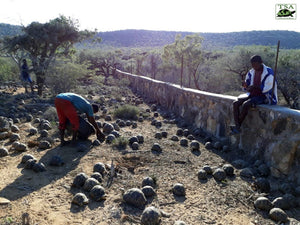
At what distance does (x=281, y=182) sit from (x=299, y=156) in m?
0.52

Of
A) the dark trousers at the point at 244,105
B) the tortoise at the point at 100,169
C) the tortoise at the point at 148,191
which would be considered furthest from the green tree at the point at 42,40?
the tortoise at the point at 148,191

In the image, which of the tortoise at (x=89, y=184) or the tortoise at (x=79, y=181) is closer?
the tortoise at (x=89, y=184)

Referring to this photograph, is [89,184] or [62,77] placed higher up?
[62,77]

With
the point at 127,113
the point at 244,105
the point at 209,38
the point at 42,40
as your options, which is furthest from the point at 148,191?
the point at 209,38

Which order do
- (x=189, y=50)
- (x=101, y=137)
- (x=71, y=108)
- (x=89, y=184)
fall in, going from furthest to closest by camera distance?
(x=189, y=50) → (x=101, y=137) → (x=71, y=108) → (x=89, y=184)

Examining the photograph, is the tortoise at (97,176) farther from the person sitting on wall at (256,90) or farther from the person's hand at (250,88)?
the person's hand at (250,88)

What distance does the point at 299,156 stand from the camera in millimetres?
4062

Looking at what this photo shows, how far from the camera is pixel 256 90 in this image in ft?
17.4

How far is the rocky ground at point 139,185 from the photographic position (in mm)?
3436

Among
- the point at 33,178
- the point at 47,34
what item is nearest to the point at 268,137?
the point at 33,178

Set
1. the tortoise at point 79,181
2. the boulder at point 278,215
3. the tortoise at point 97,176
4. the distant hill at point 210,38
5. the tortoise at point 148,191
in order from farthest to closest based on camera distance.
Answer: the distant hill at point 210,38, the tortoise at point 97,176, the tortoise at point 79,181, the tortoise at point 148,191, the boulder at point 278,215

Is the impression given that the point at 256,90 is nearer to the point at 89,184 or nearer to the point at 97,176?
the point at 97,176

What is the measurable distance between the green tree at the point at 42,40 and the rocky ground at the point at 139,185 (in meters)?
6.76

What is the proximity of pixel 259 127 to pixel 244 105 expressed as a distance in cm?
51
